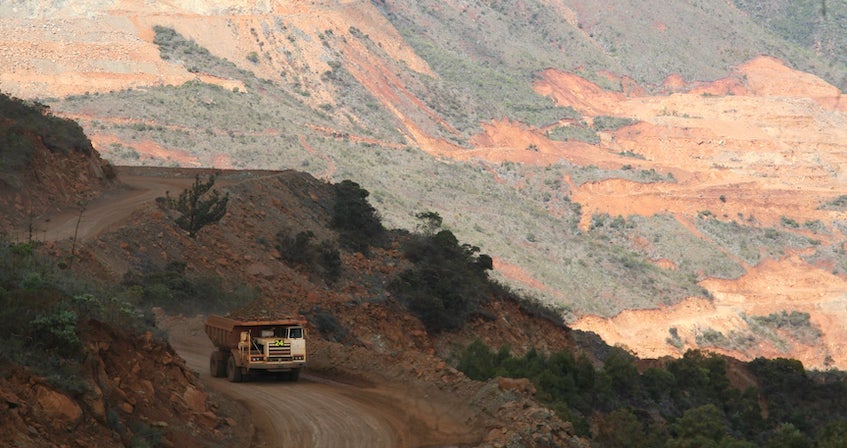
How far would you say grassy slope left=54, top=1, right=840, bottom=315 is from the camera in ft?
262

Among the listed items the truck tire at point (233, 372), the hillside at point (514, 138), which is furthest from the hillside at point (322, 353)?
the hillside at point (514, 138)

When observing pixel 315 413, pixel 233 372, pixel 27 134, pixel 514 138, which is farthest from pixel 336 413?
pixel 514 138

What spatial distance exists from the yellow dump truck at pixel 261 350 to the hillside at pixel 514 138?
49851 mm

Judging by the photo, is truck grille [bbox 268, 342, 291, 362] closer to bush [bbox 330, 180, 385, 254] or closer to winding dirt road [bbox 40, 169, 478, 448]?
winding dirt road [bbox 40, 169, 478, 448]

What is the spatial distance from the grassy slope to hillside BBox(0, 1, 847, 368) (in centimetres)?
26

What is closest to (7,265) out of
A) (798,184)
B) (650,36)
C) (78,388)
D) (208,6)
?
(78,388)

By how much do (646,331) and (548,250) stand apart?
11.4 m

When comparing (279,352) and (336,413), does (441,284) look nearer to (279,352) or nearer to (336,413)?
(279,352)

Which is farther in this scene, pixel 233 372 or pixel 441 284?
pixel 441 284

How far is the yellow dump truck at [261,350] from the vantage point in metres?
21.8

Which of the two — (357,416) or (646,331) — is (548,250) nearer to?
(646,331)

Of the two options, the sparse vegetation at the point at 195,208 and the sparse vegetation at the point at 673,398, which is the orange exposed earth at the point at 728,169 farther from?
the sparse vegetation at the point at 195,208

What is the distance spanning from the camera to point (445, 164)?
97.1 metres

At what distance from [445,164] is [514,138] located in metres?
18.7
